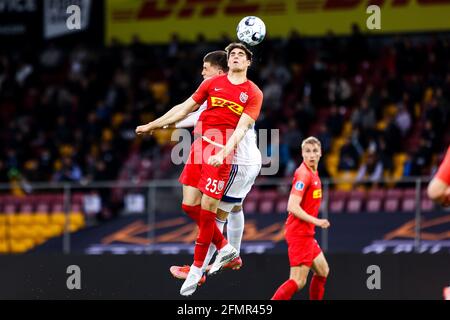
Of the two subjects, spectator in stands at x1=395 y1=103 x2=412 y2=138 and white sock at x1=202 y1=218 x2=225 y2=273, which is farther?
spectator in stands at x1=395 y1=103 x2=412 y2=138

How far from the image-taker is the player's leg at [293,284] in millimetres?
11961

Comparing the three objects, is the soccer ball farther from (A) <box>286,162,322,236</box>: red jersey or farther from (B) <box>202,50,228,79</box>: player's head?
(A) <box>286,162,322,236</box>: red jersey

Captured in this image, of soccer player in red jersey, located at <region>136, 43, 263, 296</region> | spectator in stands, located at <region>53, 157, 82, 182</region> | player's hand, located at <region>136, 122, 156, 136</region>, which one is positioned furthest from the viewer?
spectator in stands, located at <region>53, 157, 82, 182</region>

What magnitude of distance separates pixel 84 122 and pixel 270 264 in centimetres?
1275

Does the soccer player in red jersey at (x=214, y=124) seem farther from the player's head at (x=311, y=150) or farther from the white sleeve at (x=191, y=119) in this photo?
the player's head at (x=311, y=150)

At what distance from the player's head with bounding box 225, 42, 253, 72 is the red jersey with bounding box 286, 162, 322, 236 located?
4.74 feet

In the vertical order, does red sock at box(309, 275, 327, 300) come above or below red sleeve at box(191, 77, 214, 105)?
below

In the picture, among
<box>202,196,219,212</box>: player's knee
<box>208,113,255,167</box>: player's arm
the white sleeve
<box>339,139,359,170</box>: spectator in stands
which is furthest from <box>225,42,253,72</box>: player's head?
<box>339,139,359,170</box>: spectator in stands

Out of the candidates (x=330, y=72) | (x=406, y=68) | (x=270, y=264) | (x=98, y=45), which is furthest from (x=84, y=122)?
(x=270, y=264)

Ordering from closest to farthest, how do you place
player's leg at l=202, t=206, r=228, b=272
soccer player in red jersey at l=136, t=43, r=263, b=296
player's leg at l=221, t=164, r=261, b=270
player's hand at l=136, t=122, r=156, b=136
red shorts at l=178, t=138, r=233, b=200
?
player's hand at l=136, t=122, r=156, b=136 < soccer player in red jersey at l=136, t=43, r=263, b=296 < red shorts at l=178, t=138, r=233, b=200 < player's leg at l=221, t=164, r=261, b=270 < player's leg at l=202, t=206, r=228, b=272

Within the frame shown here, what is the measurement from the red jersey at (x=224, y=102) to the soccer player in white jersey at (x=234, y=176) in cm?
38

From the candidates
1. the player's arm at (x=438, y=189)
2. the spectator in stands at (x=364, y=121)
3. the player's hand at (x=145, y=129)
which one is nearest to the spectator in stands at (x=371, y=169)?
the spectator in stands at (x=364, y=121)

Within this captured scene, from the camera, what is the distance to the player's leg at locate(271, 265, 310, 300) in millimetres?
11961

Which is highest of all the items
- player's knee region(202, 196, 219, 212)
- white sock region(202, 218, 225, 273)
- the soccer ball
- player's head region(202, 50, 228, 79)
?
the soccer ball
